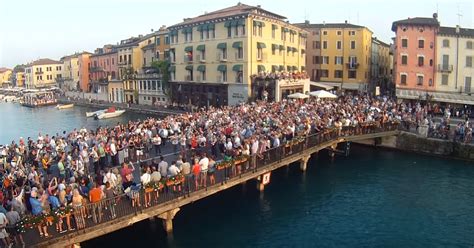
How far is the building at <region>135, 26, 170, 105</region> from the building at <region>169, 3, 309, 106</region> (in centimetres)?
649

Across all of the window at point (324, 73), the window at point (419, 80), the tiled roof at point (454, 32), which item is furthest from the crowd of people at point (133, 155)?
the window at point (324, 73)

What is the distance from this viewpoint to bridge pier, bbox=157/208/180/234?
2062cm

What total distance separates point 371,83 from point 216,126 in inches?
2226

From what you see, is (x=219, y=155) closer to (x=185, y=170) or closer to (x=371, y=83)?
(x=185, y=170)

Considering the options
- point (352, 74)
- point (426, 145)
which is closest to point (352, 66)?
point (352, 74)

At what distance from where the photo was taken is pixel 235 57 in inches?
2280

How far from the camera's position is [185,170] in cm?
2084

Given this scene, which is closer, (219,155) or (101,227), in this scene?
(101,227)

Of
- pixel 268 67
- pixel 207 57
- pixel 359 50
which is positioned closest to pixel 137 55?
pixel 207 57

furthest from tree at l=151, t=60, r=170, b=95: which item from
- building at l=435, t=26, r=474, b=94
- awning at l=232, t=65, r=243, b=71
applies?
building at l=435, t=26, r=474, b=94

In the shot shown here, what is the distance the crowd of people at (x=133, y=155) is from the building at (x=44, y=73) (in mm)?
121851

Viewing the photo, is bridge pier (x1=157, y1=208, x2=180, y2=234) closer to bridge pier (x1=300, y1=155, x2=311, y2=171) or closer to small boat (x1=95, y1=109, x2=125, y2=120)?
bridge pier (x1=300, y1=155, x2=311, y2=171)

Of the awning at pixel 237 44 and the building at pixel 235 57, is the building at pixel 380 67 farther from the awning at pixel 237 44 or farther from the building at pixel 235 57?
the awning at pixel 237 44

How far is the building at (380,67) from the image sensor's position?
8175cm
